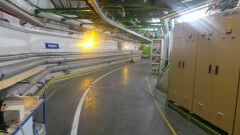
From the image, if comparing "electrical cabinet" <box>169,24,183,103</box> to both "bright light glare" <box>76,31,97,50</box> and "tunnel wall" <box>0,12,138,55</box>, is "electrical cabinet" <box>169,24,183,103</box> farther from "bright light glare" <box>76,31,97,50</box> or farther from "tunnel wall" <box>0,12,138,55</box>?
"bright light glare" <box>76,31,97,50</box>

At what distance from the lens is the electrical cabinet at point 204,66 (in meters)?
4.41

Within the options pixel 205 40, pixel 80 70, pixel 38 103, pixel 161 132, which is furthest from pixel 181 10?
pixel 80 70

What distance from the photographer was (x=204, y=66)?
15.2 ft

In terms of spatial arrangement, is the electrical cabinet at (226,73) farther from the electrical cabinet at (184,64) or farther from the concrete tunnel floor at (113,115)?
the electrical cabinet at (184,64)

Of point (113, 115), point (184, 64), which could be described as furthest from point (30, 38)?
point (184, 64)

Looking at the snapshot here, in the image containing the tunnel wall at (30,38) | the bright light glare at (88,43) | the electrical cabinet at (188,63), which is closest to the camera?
the electrical cabinet at (188,63)

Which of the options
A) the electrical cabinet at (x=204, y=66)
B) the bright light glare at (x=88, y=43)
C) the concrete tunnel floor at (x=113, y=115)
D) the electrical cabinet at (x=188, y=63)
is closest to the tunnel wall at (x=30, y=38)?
the bright light glare at (x=88, y=43)

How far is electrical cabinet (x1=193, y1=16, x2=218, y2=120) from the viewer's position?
441 centimetres

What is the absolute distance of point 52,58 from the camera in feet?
30.7

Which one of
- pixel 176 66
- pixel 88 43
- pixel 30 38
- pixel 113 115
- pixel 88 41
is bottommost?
pixel 113 115

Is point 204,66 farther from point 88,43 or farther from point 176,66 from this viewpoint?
point 88,43

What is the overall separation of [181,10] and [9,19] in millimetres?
5916

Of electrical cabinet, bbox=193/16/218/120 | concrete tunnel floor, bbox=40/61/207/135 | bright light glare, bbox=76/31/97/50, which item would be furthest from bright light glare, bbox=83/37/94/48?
electrical cabinet, bbox=193/16/218/120

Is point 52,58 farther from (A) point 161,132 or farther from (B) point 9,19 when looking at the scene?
(A) point 161,132
